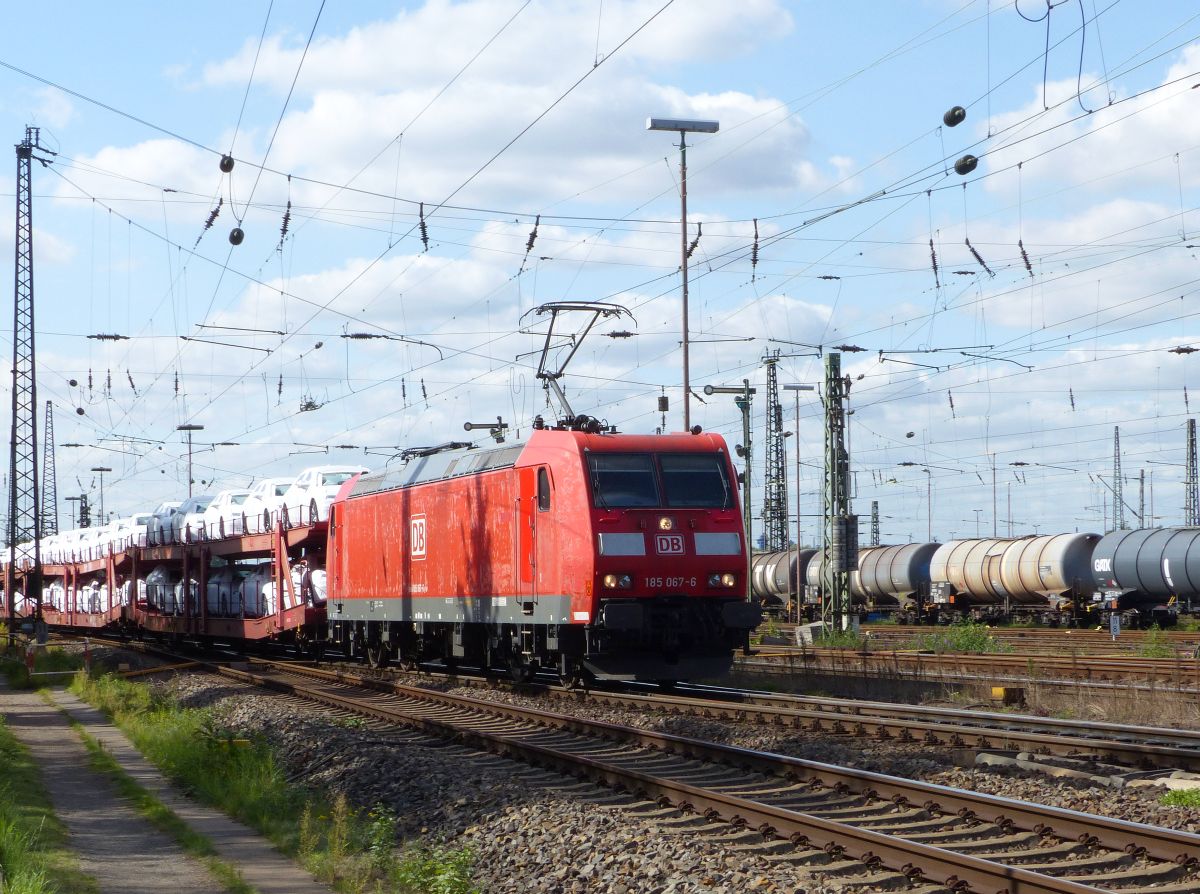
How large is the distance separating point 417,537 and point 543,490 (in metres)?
5.98

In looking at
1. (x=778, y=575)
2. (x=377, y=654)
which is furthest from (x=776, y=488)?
(x=377, y=654)

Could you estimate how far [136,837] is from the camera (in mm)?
12125

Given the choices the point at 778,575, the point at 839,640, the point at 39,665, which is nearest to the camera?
the point at 839,640

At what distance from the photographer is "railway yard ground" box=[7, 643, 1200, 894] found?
371 inches

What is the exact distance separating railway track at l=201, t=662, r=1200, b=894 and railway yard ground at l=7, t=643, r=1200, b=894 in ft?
0.07

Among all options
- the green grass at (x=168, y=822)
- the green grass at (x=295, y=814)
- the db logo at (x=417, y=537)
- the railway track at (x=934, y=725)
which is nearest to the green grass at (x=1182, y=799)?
the railway track at (x=934, y=725)

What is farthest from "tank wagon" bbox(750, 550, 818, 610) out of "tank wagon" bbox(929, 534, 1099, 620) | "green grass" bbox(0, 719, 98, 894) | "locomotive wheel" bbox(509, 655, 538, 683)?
"green grass" bbox(0, 719, 98, 894)

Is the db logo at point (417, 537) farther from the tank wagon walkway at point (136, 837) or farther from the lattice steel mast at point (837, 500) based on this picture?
the lattice steel mast at point (837, 500)

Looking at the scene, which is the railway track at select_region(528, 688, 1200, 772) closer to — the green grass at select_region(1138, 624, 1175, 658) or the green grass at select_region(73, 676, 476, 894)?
the green grass at select_region(73, 676, 476, 894)

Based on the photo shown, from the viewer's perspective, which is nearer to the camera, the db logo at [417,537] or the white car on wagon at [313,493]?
the db logo at [417,537]

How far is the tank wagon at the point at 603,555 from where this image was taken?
19719 mm

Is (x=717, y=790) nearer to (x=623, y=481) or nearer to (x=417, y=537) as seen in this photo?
(x=623, y=481)

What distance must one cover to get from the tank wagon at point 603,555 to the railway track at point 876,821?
3.17 metres

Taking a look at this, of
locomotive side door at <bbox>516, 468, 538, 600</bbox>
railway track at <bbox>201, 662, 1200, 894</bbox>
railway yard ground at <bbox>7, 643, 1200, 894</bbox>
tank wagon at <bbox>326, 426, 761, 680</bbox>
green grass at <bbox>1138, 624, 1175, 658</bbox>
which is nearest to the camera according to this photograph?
railway track at <bbox>201, 662, 1200, 894</bbox>
